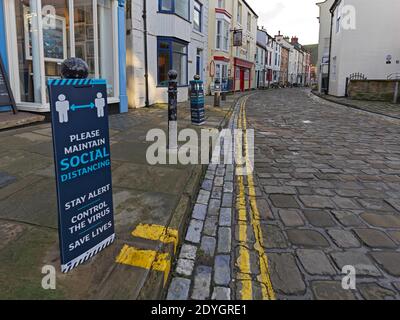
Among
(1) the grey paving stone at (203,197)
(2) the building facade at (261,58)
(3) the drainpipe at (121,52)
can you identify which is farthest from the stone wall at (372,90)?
(2) the building facade at (261,58)

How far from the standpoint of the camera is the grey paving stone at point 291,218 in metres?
3.74

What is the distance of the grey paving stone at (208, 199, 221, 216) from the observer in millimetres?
4086

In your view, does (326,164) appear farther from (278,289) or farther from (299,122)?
(299,122)

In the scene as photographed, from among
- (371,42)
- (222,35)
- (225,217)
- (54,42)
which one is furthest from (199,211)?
(371,42)

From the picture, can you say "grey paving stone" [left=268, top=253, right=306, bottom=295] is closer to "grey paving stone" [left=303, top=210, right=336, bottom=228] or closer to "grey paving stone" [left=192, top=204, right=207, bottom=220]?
"grey paving stone" [left=303, top=210, right=336, bottom=228]

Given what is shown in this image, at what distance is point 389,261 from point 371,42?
81.5 ft

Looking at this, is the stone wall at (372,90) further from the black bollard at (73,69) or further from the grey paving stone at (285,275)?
the black bollard at (73,69)

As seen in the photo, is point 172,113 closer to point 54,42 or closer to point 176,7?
point 54,42

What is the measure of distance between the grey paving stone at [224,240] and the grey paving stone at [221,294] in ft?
1.97

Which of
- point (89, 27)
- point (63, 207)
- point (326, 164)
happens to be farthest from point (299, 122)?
point (63, 207)

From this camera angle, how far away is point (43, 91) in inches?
313

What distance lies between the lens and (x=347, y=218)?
3.88 meters

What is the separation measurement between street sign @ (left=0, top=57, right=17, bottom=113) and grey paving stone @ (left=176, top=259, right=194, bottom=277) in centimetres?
660

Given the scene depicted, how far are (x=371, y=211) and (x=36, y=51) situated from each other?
788 centimetres
